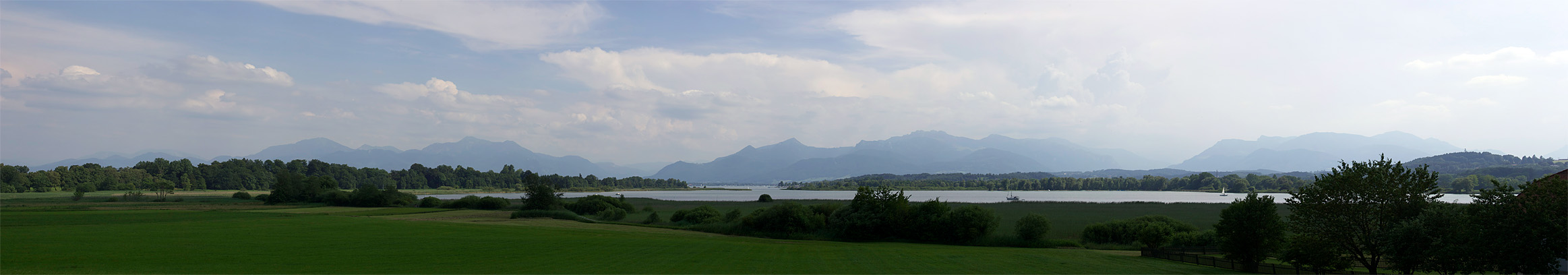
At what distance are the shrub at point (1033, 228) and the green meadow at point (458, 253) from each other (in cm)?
338

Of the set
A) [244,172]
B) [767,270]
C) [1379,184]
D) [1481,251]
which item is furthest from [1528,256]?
[244,172]

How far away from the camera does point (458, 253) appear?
30391 millimetres

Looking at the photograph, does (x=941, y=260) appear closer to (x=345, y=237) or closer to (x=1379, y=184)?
(x=1379, y=184)

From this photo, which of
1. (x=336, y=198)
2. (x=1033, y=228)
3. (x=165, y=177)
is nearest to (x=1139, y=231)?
(x=1033, y=228)

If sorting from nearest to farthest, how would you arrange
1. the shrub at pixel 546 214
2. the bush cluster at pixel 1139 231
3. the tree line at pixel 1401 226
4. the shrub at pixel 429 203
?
the tree line at pixel 1401 226
the bush cluster at pixel 1139 231
the shrub at pixel 546 214
the shrub at pixel 429 203

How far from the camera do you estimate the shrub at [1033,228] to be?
144 feet

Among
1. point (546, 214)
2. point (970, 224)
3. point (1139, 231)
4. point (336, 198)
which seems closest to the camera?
point (1139, 231)

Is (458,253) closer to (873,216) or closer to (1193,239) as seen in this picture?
(873,216)

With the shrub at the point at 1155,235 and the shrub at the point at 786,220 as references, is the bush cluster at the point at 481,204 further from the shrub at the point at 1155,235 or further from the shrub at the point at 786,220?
the shrub at the point at 1155,235

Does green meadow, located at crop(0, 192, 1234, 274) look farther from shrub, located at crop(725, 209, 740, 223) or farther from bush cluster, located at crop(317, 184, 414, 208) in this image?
bush cluster, located at crop(317, 184, 414, 208)

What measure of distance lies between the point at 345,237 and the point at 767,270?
2848 cm

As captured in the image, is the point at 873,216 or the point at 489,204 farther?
the point at 489,204

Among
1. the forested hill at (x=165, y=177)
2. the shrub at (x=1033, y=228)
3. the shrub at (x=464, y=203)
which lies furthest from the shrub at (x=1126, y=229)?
the shrub at (x=464, y=203)

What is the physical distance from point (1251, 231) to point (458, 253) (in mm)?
38508
